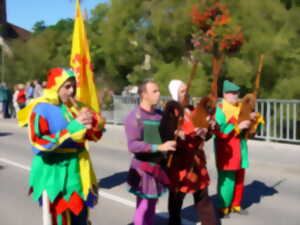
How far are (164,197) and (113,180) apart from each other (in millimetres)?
1653

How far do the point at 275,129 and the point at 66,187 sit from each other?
7639 mm

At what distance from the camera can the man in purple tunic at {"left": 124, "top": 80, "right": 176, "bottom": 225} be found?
433 centimetres

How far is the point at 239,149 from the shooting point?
222 inches

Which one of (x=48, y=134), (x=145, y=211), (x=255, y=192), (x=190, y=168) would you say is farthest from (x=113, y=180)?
(x=48, y=134)

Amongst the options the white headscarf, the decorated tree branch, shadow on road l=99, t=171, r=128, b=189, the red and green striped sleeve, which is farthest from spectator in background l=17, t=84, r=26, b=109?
the red and green striped sleeve

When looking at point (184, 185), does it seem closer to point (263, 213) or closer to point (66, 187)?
point (66, 187)

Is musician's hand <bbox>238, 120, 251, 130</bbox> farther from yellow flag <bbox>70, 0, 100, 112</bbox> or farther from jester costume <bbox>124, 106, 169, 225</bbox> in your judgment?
yellow flag <bbox>70, 0, 100, 112</bbox>

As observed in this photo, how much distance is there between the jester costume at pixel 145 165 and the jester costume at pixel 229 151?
1.27m

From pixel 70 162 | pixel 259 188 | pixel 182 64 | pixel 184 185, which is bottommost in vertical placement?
pixel 259 188

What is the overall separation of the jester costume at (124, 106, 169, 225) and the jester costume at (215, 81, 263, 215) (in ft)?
4.16

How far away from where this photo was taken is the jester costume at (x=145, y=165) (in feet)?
14.2

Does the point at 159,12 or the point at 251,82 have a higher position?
the point at 159,12

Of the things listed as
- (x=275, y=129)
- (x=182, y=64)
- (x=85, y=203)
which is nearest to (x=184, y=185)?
(x=85, y=203)

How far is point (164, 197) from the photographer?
691cm
